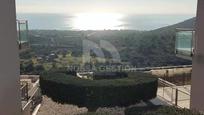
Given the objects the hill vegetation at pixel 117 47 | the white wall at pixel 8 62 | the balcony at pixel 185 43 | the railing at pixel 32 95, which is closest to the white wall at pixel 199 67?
the balcony at pixel 185 43

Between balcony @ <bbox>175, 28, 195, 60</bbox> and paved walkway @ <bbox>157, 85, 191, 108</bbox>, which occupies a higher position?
balcony @ <bbox>175, 28, 195, 60</bbox>

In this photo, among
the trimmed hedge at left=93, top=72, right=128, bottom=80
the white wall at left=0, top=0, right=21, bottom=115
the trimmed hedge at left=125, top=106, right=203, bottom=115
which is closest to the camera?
the trimmed hedge at left=125, top=106, right=203, bottom=115

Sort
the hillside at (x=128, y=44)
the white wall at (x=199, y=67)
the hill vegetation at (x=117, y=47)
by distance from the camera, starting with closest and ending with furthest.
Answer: the white wall at (x=199, y=67), the hill vegetation at (x=117, y=47), the hillside at (x=128, y=44)

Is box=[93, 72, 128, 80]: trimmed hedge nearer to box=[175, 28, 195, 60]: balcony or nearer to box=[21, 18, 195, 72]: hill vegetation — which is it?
box=[21, 18, 195, 72]: hill vegetation

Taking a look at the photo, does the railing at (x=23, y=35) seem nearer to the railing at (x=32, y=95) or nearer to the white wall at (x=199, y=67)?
the railing at (x=32, y=95)

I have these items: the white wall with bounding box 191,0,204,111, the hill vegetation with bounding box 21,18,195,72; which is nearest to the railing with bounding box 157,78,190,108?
the white wall with bounding box 191,0,204,111

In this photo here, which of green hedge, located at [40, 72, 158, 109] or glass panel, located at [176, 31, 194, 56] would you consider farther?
green hedge, located at [40, 72, 158, 109]

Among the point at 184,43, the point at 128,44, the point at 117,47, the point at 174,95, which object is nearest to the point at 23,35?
the point at 184,43
